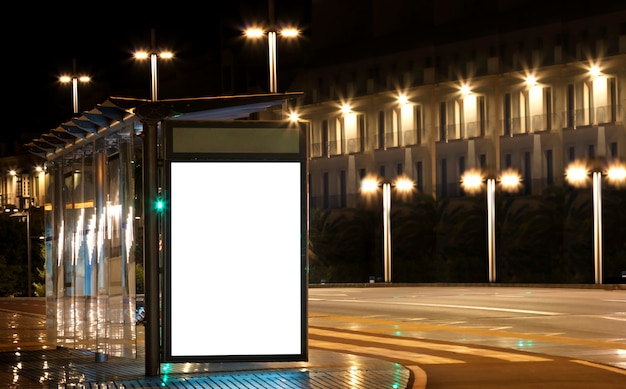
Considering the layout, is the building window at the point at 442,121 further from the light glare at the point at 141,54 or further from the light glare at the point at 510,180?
the light glare at the point at 141,54

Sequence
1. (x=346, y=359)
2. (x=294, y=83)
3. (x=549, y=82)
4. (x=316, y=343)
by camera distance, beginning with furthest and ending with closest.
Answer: (x=294, y=83) → (x=549, y=82) → (x=316, y=343) → (x=346, y=359)

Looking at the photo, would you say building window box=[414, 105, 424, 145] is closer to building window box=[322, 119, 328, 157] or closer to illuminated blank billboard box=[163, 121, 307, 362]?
building window box=[322, 119, 328, 157]

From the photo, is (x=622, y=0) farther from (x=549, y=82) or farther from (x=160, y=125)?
(x=160, y=125)

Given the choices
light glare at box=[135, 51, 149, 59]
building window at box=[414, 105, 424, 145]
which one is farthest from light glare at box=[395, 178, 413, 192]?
light glare at box=[135, 51, 149, 59]

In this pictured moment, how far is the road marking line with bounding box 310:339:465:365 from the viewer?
1609cm

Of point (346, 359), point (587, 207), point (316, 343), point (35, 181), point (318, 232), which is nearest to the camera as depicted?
point (346, 359)

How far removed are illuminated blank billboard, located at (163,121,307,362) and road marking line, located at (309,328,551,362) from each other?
366 centimetres

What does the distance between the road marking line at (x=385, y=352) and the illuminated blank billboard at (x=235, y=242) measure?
279 cm

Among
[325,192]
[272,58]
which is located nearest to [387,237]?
[325,192]

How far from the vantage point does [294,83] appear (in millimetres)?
97125

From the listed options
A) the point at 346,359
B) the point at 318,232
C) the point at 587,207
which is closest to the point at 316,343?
the point at 346,359

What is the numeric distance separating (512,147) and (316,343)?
58670 millimetres

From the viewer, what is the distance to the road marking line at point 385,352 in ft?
Answer: 52.8

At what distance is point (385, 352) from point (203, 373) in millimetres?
4240
